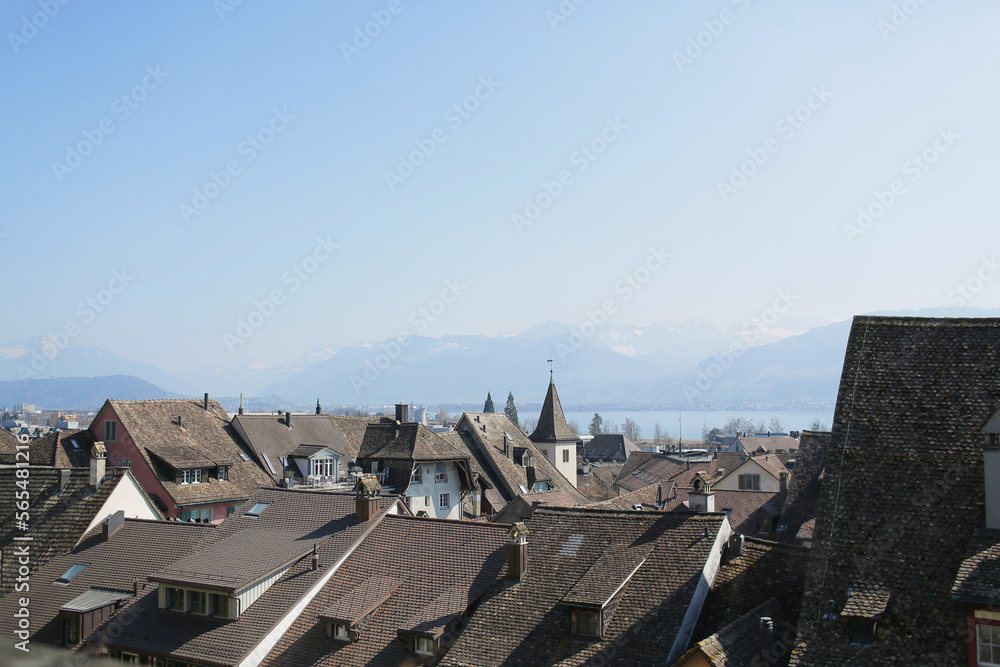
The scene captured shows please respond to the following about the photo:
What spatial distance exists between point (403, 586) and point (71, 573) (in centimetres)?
1311

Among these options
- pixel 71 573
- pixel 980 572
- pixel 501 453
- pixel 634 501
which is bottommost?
pixel 71 573

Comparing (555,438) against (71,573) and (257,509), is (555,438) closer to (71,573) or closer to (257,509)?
(257,509)

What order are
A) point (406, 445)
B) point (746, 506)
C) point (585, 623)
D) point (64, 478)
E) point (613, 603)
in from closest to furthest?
point (585, 623) < point (613, 603) < point (64, 478) < point (746, 506) < point (406, 445)

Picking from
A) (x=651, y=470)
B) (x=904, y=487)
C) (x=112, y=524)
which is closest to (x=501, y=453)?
A: (x=112, y=524)

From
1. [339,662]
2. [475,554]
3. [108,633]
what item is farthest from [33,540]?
[475,554]

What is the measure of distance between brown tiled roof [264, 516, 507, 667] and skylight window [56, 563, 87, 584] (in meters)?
10.1

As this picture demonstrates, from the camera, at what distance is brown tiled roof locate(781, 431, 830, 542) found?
35234 mm

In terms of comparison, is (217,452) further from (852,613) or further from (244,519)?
(852,613)

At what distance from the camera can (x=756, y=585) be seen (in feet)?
66.0

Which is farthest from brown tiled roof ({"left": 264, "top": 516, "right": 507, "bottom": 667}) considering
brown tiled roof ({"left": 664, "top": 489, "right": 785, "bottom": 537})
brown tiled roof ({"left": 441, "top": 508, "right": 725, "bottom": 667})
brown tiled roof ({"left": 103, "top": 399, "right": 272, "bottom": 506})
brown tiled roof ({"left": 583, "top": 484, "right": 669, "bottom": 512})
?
brown tiled roof ({"left": 103, "top": 399, "right": 272, "bottom": 506})

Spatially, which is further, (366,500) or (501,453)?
(501,453)

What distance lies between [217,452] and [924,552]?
42.0m

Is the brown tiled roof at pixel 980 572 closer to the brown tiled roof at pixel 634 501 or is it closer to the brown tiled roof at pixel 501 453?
the brown tiled roof at pixel 634 501

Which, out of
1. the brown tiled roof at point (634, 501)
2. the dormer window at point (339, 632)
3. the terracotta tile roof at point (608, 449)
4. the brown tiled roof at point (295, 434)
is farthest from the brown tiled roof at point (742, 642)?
the terracotta tile roof at point (608, 449)
